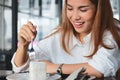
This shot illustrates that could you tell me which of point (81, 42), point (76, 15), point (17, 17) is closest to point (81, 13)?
point (76, 15)

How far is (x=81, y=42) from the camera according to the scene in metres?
1.72

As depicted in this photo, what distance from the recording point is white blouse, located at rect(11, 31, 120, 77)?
150 cm

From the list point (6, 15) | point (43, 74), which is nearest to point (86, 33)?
point (43, 74)

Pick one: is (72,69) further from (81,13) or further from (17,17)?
(17,17)

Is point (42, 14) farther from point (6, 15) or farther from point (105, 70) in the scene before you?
point (105, 70)

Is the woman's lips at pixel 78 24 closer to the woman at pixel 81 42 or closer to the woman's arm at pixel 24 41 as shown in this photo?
the woman at pixel 81 42

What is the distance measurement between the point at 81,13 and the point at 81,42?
23 centimetres

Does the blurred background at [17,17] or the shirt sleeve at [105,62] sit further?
the blurred background at [17,17]

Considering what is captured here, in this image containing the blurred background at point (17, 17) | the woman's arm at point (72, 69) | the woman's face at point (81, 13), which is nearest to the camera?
the woman's arm at point (72, 69)

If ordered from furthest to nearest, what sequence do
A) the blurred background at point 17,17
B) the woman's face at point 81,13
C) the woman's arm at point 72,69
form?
the blurred background at point 17,17 < the woman's face at point 81,13 < the woman's arm at point 72,69

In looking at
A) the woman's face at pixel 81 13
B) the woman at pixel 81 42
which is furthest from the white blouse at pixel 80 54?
the woman's face at pixel 81 13

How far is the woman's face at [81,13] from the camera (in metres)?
1.55

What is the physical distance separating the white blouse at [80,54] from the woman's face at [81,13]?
102 millimetres

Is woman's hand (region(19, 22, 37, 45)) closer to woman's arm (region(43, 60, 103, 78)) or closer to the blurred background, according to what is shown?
woman's arm (region(43, 60, 103, 78))
